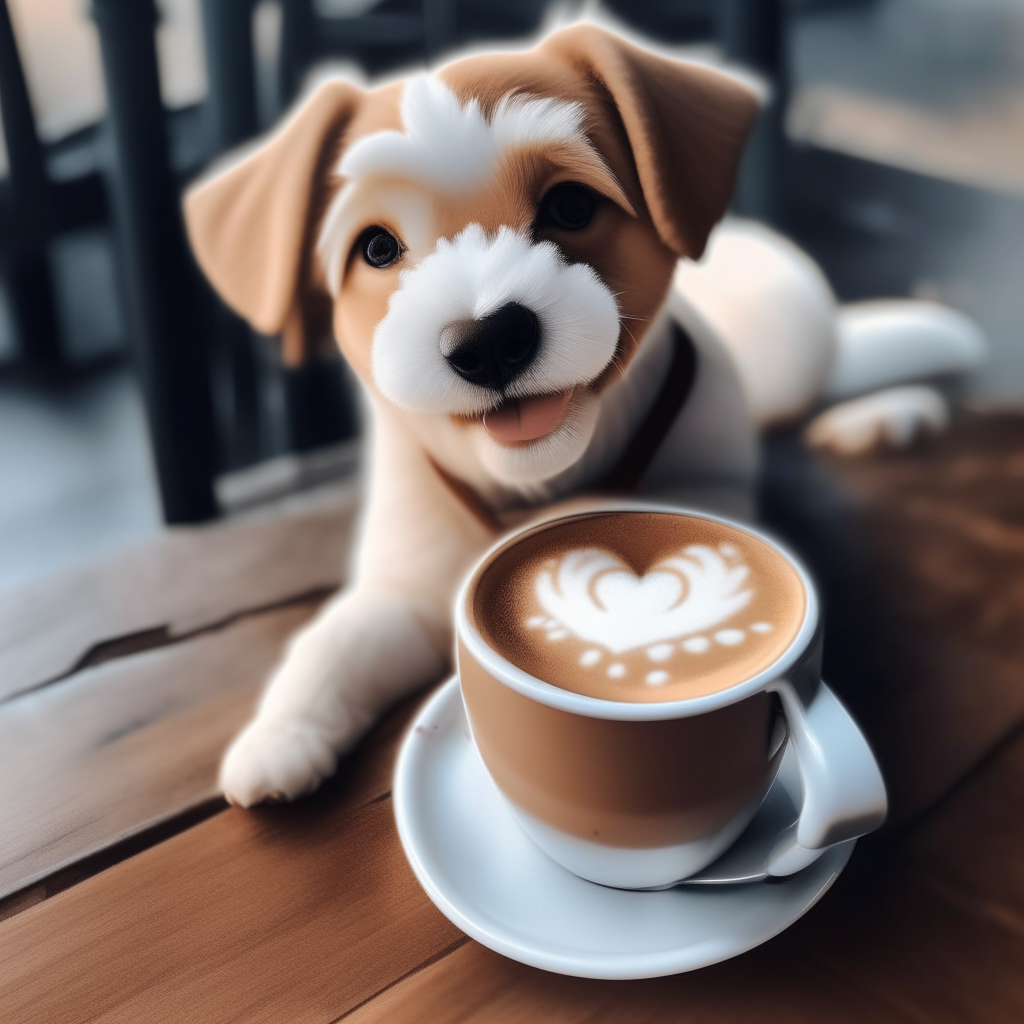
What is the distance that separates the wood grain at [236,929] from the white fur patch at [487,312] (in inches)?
8.7

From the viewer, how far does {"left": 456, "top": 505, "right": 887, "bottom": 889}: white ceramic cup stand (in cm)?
35

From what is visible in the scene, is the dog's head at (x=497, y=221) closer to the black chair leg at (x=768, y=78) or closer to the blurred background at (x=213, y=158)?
the blurred background at (x=213, y=158)

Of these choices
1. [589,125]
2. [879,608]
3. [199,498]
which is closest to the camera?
[589,125]

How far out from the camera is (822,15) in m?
1.02

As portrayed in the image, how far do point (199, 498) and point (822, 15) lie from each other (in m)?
0.81

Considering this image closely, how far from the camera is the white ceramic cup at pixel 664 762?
1.16 ft

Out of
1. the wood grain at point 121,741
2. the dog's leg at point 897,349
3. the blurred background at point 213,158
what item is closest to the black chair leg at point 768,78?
the blurred background at point 213,158

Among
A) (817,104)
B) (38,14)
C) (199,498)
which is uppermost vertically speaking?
(38,14)

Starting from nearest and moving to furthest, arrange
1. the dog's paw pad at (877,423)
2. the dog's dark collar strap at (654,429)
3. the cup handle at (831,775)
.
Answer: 1. the cup handle at (831,775)
2. the dog's dark collar strap at (654,429)
3. the dog's paw pad at (877,423)

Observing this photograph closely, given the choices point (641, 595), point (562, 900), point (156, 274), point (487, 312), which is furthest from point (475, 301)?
point (156, 274)

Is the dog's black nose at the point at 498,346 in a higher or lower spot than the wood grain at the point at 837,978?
higher

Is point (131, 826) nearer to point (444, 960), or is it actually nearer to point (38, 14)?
point (444, 960)

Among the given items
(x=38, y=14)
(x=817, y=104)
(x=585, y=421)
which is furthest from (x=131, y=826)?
(x=817, y=104)

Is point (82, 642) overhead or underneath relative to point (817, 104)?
underneath
